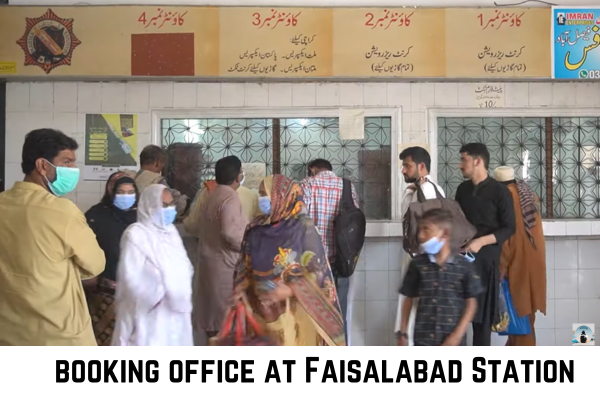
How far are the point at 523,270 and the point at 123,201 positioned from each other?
2.64 meters

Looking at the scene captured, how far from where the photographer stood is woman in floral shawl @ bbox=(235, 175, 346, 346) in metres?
3.11

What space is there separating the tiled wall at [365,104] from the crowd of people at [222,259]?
393 mm

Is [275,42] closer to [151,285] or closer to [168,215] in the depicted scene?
[168,215]

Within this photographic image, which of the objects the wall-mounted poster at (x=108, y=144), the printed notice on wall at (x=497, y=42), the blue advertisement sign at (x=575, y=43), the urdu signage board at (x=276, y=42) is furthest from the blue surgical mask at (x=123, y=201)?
the blue advertisement sign at (x=575, y=43)

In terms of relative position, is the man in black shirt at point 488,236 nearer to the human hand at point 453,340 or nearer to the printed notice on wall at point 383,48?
the human hand at point 453,340

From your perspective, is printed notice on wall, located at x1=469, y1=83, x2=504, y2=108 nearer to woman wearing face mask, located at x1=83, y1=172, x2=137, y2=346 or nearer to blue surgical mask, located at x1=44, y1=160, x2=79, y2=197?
woman wearing face mask, located at x1=83, y1=172, x2=137, y2=346

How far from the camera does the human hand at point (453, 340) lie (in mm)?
2982

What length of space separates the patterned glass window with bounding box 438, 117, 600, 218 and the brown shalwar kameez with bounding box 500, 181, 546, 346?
0.60 meters

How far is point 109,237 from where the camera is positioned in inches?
147

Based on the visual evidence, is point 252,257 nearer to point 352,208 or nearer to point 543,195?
point 352,208

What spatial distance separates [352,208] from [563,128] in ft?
6.11

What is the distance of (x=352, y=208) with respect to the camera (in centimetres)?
444

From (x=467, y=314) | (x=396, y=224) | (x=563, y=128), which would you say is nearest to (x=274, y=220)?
(x=467, y=314)

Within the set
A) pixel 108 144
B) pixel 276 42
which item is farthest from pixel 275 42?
pixel 108 144
